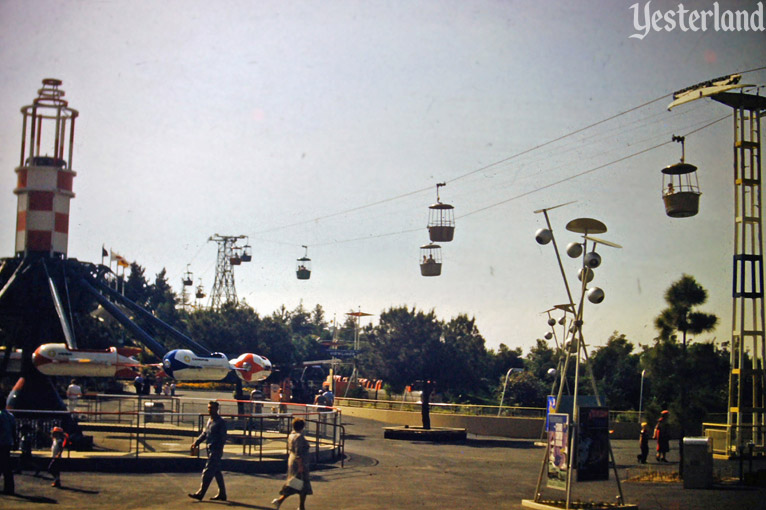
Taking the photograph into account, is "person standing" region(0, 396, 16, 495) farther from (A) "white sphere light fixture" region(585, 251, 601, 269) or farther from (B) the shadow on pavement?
(A) "white sphere light fixture" region(585, 251, 601, 269)

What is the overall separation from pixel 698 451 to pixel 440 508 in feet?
24.3

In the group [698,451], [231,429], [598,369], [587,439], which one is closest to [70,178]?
[231,429]

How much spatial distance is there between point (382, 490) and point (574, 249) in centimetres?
642

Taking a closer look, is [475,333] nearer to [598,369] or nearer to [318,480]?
[598,369]

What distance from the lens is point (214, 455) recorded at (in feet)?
47.2

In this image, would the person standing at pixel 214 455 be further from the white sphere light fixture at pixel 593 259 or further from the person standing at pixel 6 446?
the white sphere light fixture at pixel 593 259

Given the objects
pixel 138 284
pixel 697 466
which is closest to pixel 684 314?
pixel 697 466

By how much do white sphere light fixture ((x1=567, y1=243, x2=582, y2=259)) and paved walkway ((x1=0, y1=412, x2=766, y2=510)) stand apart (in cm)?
506

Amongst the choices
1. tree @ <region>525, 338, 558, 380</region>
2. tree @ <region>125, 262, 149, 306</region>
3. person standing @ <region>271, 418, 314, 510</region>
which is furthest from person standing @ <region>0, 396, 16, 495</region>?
tree @ <region>125, 262, 149, 306</region>

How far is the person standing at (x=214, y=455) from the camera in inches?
562

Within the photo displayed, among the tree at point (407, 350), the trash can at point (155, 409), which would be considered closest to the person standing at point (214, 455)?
the trash can at point (155, 409)

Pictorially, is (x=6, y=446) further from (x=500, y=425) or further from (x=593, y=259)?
(x=500, y=425)

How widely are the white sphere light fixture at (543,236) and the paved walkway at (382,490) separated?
17.1 ft

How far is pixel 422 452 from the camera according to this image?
26.6 meters
